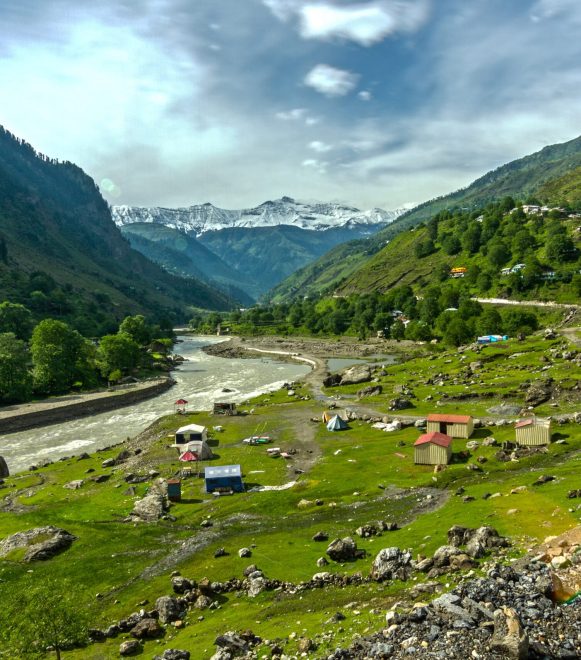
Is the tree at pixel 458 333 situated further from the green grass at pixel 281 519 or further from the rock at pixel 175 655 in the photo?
the rock at pixel 175 655

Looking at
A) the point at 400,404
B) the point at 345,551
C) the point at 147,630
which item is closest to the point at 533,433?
the point at 345,551

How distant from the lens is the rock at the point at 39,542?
142 feet

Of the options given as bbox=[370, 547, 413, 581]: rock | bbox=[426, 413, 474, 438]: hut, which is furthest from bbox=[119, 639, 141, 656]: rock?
bbox=[426, 413, 474, 438]: hut

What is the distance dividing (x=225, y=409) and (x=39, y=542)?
59.8 meters

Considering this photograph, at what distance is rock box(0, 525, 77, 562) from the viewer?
43.4 metres

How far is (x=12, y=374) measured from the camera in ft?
407

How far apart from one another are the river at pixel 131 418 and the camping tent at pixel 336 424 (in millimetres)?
43502

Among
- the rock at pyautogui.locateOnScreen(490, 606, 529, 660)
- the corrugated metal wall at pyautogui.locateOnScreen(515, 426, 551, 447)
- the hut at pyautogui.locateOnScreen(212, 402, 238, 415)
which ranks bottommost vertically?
the hut at pyautogui.locateOnScreen(212, 402, 238, 415)

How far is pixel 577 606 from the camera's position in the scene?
21.2 metres

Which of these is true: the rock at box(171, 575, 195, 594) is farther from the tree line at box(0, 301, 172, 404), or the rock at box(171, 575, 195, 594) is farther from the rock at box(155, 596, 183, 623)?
the tree line at box(0, 301, 172, 404)

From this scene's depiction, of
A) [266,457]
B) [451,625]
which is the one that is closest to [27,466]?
[266,457]

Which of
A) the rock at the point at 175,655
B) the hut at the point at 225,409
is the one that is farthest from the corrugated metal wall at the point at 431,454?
the hut at the point at 225,409

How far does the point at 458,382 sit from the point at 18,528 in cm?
8294

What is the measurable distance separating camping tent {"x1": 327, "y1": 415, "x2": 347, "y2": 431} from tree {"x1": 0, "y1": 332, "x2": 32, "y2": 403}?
86.7 metres
